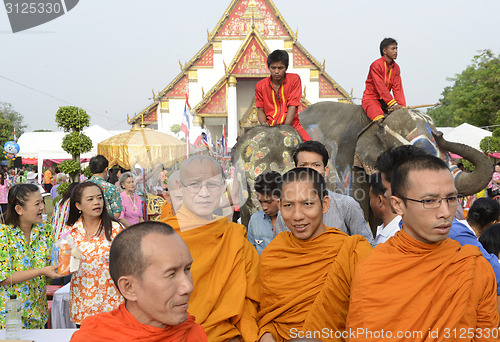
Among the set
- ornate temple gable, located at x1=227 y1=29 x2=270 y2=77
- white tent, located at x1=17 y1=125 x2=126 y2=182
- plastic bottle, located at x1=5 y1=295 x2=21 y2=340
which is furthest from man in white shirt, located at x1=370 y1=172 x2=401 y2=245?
ornate temple gable, located at x1=227 y1=29 x2=270 y2=77

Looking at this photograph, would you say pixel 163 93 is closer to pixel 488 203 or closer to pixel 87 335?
pixel 488 203

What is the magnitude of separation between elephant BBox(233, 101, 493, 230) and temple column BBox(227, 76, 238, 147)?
59.8 ft

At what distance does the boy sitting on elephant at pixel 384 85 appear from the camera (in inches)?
205

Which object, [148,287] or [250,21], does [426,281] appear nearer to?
[148,287]

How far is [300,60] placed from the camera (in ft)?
83.5

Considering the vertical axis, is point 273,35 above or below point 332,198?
above

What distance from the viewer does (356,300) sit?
208cm

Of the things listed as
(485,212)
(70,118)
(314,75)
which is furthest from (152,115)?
(485,212)

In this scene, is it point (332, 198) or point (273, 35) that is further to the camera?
point (273, 35)

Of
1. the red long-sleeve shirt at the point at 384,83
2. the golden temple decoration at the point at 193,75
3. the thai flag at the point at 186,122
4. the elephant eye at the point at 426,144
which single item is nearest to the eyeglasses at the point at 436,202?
the thai flag at the point at 186,122

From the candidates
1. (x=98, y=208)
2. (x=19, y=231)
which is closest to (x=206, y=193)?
(x=98, y=208)

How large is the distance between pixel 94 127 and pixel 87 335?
1780cm

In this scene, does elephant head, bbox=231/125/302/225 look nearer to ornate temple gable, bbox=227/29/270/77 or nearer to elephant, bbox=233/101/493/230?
elephant, bbox=233/101/493/230

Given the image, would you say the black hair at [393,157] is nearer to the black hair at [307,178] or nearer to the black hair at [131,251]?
the black hair at [307,178]
